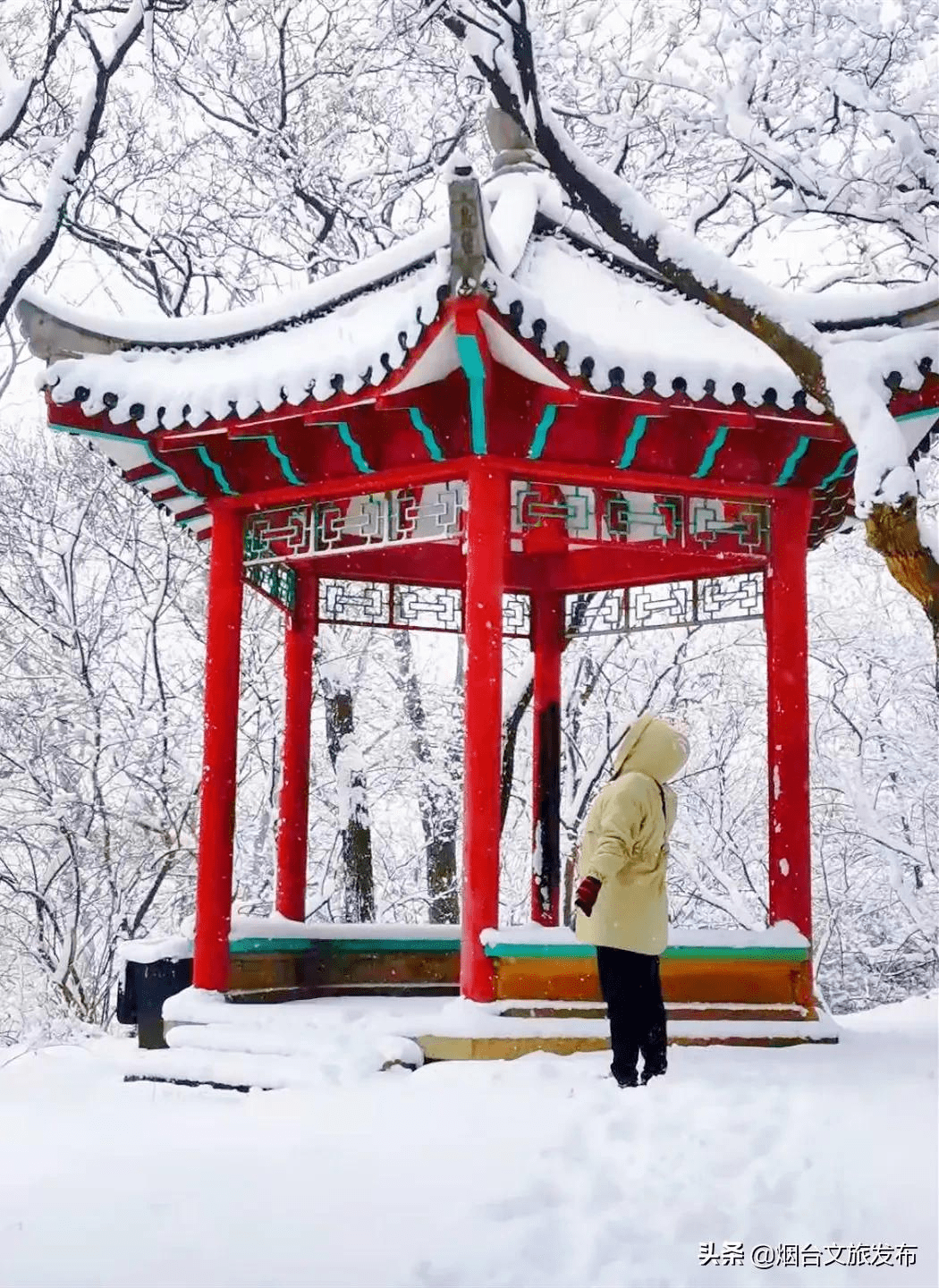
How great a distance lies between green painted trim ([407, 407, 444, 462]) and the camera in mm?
5750

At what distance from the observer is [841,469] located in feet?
21.0

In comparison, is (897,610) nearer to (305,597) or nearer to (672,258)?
(305,597)

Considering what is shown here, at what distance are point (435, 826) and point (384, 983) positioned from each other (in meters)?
6.77

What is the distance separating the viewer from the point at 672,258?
472 cm

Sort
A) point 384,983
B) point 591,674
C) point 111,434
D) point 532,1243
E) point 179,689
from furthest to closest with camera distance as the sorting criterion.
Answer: point 591,674
point 179,689
point 384,983
point 111,434
point 532,1243

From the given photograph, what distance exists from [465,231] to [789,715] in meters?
2.91

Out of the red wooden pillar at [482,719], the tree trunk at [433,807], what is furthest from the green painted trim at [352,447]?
the tree trunk at [433,807]

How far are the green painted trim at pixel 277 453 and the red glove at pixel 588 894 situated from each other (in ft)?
9.20

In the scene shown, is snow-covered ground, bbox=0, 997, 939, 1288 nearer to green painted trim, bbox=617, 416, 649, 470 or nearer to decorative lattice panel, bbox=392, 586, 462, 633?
green painted trim, bbox=617, 416, 649, 470

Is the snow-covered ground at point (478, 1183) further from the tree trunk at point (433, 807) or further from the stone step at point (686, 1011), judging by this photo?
the tree trunk at point (433, 807)

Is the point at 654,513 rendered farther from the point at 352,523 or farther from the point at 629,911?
the point at 629,911

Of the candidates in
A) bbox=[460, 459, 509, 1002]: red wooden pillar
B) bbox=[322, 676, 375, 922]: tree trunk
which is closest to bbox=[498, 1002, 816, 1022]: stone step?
bbox=[460, 459, 509, 1002]: red wooden pillar

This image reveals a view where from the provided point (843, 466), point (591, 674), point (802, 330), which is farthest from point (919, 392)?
point (591, 674)

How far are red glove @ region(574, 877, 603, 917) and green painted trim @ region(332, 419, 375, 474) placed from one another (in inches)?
98.3
